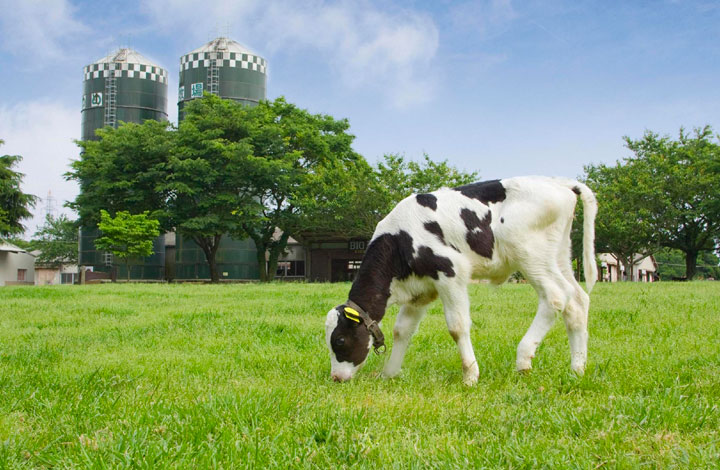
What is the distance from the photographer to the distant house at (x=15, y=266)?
56.0 meters

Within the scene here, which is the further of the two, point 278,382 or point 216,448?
point 278,382

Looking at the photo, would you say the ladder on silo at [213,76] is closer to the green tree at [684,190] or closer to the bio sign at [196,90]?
the bio sign at [196,90]

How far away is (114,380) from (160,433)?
192 centimetres

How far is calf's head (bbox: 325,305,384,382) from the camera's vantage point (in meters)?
5.21

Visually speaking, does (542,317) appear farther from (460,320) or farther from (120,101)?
(120,101)

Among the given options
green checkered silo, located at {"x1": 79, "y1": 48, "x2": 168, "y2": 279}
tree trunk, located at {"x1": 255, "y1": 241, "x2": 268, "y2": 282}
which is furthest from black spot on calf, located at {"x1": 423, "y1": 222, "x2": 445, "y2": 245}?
green checkered silo, located at {"x1": 79, "y1": 48, "x2": 168, "y2": 279}

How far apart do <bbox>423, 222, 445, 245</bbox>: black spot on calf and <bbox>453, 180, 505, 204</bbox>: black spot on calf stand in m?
0.45

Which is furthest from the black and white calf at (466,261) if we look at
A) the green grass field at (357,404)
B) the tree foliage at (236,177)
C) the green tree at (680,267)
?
the green tree at (680,267)

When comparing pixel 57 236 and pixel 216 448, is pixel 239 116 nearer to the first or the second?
pixel 216 448

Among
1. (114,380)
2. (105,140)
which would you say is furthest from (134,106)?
(114,380)

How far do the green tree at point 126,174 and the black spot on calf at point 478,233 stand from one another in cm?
3624

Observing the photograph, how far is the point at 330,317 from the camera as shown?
17.3 ft

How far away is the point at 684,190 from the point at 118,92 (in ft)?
166

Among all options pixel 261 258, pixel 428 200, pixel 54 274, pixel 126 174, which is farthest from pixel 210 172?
pixel 54 274
